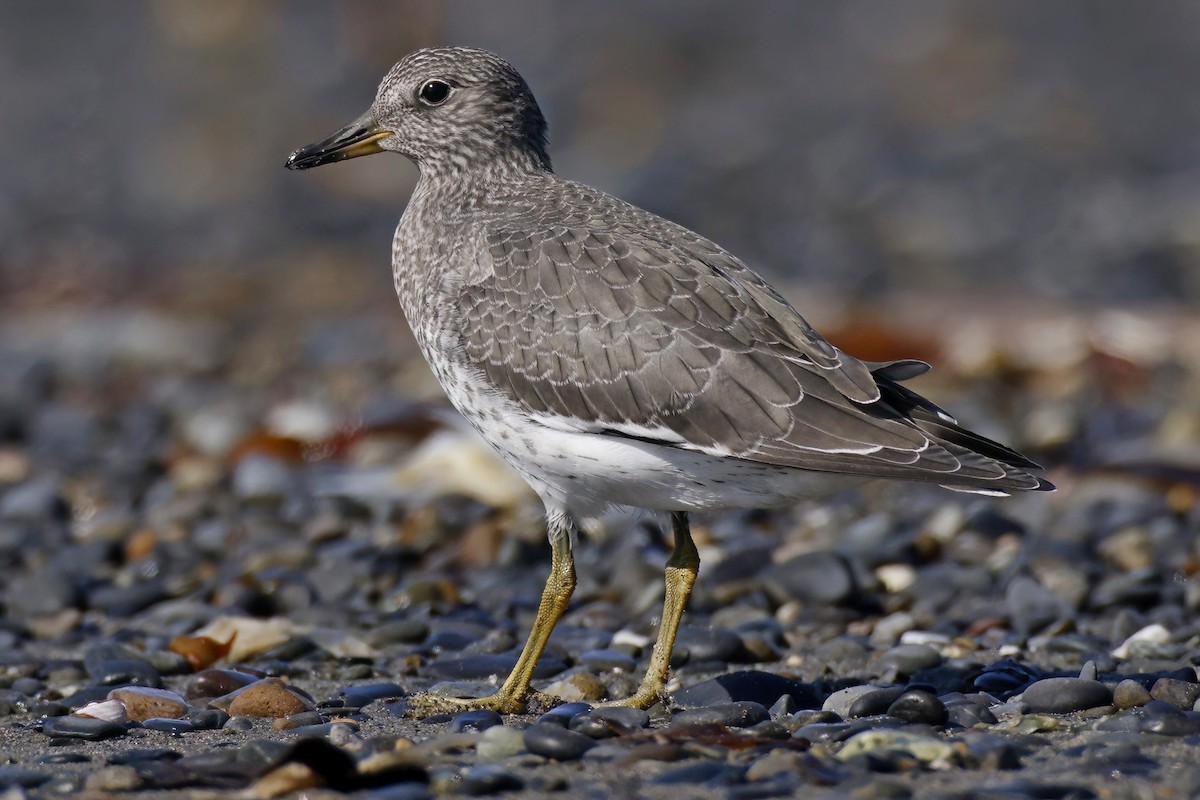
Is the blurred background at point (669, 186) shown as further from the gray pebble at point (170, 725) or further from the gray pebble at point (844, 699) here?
the gray pebble at point (170, 725)

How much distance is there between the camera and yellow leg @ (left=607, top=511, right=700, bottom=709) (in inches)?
256

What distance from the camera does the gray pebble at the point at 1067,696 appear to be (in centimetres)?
581

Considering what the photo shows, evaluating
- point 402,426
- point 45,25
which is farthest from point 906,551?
point 45,25

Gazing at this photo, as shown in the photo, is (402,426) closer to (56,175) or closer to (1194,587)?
(1194,587)

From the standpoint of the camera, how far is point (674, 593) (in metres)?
6.82

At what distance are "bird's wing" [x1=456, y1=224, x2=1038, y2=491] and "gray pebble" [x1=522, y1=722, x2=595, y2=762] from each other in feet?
4.43

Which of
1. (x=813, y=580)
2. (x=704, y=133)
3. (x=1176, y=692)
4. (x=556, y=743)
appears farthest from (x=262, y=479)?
(x=704, y=133)

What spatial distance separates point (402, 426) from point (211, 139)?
1326cm

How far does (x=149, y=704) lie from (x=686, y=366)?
2598 mm

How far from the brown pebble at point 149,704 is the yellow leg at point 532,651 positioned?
95 centimetres

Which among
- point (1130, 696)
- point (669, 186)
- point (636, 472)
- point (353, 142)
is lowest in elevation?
point (1130, 696)

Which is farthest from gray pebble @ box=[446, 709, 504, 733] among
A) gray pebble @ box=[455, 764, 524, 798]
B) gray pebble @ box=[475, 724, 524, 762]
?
gray pebble @ box=[455, 764, 524, 798]

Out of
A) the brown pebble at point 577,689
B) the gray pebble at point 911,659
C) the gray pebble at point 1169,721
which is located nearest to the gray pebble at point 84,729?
the brown pebble at point 577,689

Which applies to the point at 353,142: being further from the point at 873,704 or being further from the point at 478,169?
the point at 873,704
